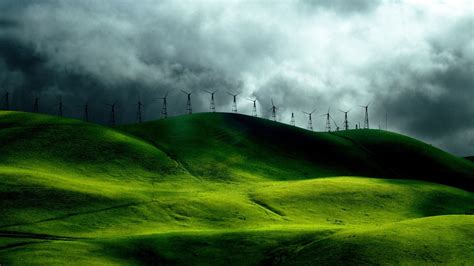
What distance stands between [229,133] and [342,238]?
70.3 metres

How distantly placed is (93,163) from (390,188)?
41.8 meters

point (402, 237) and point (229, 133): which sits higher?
point (229, 133)

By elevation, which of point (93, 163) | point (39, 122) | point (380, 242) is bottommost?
point (380, 242)

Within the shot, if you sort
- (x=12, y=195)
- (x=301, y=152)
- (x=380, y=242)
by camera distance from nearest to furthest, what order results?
(x=380, y=242) → (x=12, y=195) → (x=301, y=152)

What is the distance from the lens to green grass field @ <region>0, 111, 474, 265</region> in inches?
1781

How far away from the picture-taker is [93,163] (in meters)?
85.9

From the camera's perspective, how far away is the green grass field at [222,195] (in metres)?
45.2

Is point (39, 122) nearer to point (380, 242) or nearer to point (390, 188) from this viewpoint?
point (390, 188)

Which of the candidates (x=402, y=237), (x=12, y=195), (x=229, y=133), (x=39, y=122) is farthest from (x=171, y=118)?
(x=402, y=237)

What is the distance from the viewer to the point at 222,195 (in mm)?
70562

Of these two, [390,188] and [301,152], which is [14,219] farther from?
[301,152]

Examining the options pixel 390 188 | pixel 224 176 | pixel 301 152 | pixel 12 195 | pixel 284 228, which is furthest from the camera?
pixel 301 152

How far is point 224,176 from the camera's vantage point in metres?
88.4

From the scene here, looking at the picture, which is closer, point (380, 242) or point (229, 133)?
point (380, 242)
